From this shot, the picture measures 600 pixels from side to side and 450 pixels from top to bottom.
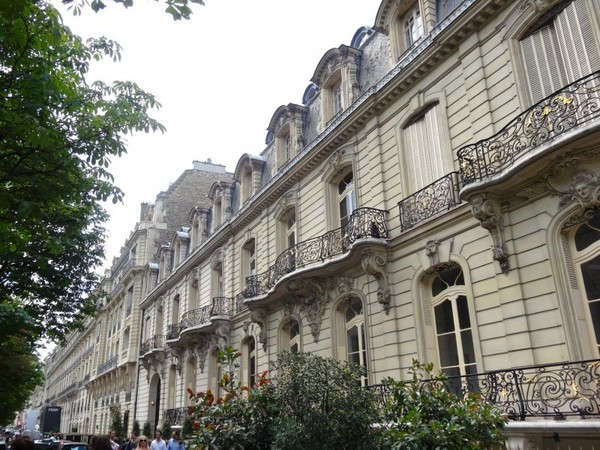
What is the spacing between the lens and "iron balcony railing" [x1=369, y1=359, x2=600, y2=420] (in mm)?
7359

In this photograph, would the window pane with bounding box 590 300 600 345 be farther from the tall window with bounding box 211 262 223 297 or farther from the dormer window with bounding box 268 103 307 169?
the tall window with bounding box 211 262 223 297

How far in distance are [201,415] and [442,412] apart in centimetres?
344

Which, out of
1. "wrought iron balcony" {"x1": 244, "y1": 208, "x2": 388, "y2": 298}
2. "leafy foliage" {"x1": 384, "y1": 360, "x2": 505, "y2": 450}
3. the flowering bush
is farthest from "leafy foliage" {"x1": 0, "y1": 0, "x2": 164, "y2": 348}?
"wrought iron balcony" {"x1": 244, "y1": 208, "x2": 388, "y2": 298}

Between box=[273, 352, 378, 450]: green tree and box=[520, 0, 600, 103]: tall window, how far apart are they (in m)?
6.43

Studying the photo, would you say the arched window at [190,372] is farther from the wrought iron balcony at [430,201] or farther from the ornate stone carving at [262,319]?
the wrought iron balcony at [430,201]

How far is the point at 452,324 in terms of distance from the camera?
10.8 metres

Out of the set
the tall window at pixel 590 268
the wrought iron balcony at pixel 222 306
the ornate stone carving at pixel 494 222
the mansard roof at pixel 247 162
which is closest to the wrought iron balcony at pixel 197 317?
the wrought iron balcony at pixel 222 306

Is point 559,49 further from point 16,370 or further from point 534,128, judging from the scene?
point 16,370

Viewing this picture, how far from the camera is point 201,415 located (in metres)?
7.46

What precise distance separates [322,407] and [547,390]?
388 centimetres

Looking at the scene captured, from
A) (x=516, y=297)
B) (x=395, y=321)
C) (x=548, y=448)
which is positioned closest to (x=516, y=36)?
(x=516, y=297)

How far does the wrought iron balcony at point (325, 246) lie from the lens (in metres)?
12.7

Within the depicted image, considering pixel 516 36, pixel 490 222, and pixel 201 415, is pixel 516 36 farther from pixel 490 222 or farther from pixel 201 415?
pixel 201 415

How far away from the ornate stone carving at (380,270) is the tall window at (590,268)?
176 inches
